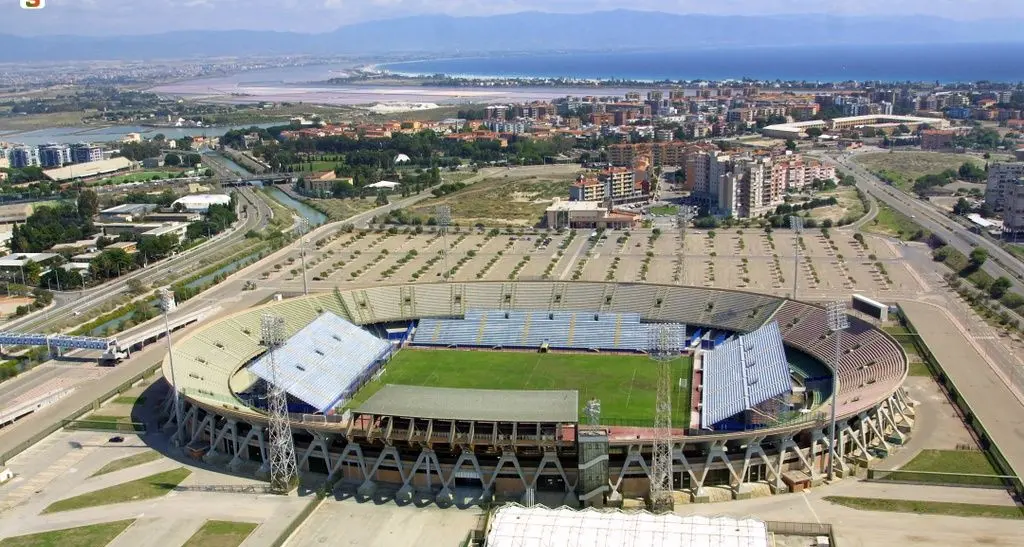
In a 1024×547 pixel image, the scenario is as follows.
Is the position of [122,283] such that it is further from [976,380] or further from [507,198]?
[976,380]

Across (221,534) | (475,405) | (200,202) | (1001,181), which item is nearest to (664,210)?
(1001,181)

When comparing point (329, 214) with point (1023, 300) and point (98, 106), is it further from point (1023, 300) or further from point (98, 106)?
point (98, 106)

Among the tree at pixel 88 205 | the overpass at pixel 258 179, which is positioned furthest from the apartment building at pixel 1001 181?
the tree at pixel 88 205

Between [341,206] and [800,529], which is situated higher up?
[341,206]

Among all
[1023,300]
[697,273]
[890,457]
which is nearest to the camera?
[890,457]

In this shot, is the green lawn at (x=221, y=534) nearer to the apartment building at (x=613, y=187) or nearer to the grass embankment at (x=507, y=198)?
the grass embankment at (x=507, y=198)

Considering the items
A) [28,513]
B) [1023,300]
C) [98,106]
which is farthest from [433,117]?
[28,513]
